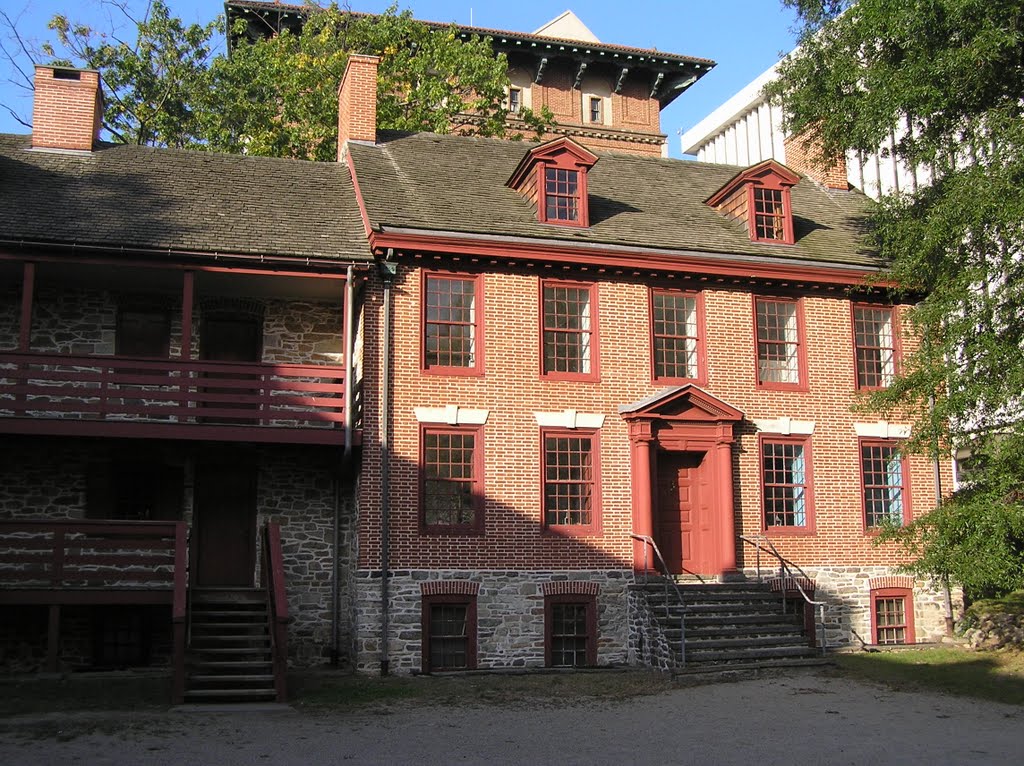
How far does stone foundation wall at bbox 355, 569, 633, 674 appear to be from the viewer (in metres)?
15.8

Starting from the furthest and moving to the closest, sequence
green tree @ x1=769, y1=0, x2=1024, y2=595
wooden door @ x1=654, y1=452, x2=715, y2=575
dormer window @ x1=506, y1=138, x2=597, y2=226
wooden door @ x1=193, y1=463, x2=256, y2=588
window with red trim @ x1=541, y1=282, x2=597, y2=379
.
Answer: dormer window @ x1=506, y1=138, x2=597, y2=226
wooden door @ x1=654, y1=452, x2=715, y2=575
window with red trim @ x1=541, y1=282, x2=597, y2=379
wooden door @ x1=193, y1=463, x2=256, y2=588
green tree @ x1=769, y1=0, x2=1024, y2=595

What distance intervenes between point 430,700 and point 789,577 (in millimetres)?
7007

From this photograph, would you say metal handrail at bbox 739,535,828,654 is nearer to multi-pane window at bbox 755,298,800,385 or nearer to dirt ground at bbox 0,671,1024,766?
multi-pane window at bbox 755,298,800,385

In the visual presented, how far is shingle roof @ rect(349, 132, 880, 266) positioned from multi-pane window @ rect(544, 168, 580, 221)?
15.5 inches

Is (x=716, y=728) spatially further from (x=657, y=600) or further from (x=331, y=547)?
(x=331, y=547)

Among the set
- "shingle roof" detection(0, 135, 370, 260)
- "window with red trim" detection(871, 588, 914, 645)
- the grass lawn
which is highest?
"shingle roof" detection(0, 135, 370, 260)

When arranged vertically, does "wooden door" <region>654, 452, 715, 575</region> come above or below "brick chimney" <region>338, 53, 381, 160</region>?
below

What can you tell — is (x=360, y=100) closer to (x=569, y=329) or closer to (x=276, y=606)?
(x=569, y=329)

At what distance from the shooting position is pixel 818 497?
60.2 feet

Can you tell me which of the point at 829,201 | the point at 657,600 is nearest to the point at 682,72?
the point at 829,201

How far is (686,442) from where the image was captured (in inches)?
701

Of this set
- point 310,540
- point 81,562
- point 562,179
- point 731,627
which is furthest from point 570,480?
point 81,562

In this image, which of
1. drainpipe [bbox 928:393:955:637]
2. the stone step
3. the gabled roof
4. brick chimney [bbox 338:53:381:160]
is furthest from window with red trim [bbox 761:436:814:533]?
brick chimney [bbox 338:53:381:160]

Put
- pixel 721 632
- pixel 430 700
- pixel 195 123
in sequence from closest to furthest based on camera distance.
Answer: pixel 430 700 < pixel 721 632 < pixel 195 123
